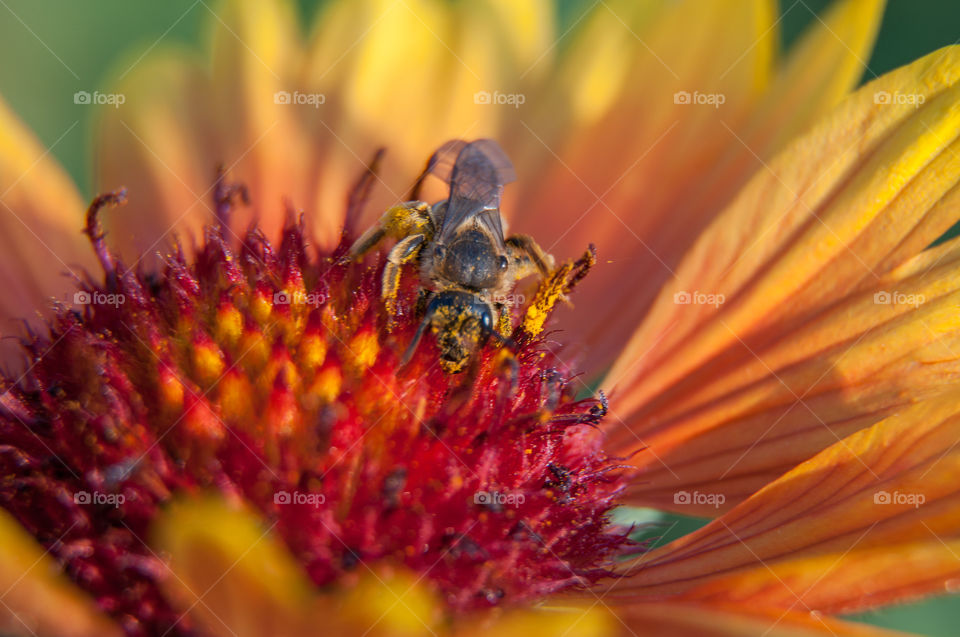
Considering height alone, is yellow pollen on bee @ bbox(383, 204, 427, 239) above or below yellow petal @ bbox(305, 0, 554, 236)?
below

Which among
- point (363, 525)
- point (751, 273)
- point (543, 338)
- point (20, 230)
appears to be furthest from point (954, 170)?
point (20, 230)

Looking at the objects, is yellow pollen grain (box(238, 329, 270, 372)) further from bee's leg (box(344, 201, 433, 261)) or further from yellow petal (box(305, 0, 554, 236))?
yellow petal (box(305, 0, 554, 236))

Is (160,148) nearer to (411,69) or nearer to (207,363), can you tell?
(411,69)

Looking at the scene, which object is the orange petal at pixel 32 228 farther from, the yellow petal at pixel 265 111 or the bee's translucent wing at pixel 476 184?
the bee's translucent wing at pixel 476 184

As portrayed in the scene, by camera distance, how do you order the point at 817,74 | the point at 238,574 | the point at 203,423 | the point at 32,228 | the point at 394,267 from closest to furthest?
the point at 238,574 < the point at 203,423 < the point at 394,267 < the point at 817,74 < the point at 32,228

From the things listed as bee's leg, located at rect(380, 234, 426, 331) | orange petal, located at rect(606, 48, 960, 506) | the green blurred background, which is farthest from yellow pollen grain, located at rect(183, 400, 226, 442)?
the green blurred background

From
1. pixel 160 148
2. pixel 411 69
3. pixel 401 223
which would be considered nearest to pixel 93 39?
pixel 160 148
